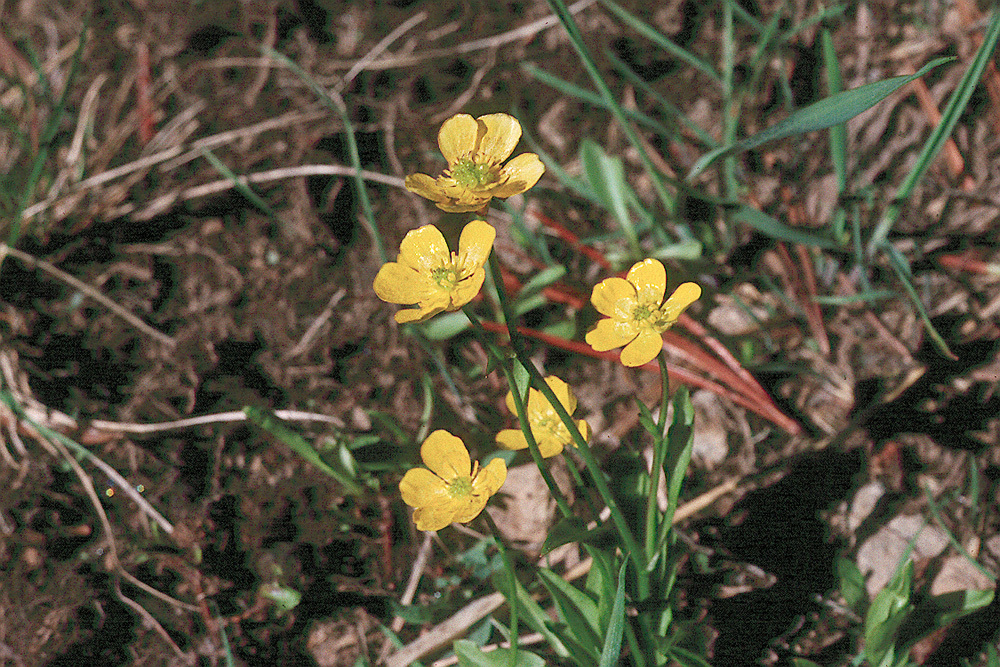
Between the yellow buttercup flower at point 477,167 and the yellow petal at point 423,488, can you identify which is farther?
the yellow petal at point 423,488

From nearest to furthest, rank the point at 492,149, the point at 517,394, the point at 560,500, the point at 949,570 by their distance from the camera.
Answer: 1. the point at 517,394
2. the point at 560,500
3. the point at 492,149
4. the point at 949,570

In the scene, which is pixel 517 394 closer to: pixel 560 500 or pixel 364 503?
pixel 560 500

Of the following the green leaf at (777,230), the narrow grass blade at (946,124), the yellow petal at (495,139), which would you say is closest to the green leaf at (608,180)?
the green leaf at (777,230)

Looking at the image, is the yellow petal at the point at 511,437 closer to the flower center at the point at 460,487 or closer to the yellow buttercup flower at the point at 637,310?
the flower center at the point at 460,487

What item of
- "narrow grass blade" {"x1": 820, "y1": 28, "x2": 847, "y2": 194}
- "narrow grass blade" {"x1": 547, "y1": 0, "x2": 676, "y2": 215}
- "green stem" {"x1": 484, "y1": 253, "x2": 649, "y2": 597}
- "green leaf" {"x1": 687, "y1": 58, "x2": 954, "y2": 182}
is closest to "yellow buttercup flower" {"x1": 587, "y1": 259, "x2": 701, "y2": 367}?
"green stem" {"x1": 484, "y1": 253, "x2": 649, "y2": 597}

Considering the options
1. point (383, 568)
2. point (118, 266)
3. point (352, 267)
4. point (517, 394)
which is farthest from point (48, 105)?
point (517, 394)

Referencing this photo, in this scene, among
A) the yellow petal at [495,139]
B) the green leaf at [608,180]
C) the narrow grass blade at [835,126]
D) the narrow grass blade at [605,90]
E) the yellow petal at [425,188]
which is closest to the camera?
the yellow petal at [425,188]
